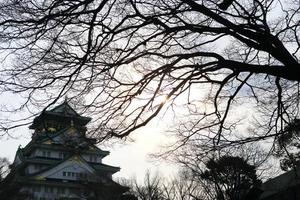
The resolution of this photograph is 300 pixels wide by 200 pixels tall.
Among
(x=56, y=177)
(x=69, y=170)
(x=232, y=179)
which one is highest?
(x=69, y=170)

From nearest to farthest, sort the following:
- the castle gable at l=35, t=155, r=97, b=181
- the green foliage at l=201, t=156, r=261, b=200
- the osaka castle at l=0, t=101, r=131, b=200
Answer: the green foliage at l=201, t=156, r=261, b=200, the osaka castle at l=0, t=101, r=131, b=200, the castle gable at l=35, t=155, r=97, b=181

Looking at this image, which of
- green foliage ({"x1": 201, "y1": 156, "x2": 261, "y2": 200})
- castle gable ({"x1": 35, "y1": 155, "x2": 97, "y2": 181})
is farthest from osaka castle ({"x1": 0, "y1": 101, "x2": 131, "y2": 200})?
green foliage ({"x1": 201, "y1": 156, "x2": 261, "y2": 200})

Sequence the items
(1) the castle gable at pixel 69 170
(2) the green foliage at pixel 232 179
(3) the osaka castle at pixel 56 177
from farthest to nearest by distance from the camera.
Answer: (1) the castle gable at pixel 69 170
(3) the osaka castle at pixel 56 177
(2) the green foliage at pixel 232 179

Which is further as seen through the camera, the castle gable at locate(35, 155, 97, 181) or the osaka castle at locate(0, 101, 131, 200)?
the castle gable at locate(35, 155, 97, 181)

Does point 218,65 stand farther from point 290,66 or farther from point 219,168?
point 219,168

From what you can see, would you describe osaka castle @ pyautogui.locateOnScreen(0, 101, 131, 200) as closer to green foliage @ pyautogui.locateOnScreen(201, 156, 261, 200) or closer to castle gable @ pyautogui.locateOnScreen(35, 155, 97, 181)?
castle gable @ pyautogui.locateOnScreen(35, 155, 97, 181)

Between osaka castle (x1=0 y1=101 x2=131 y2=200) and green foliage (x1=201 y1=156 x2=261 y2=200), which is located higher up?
osaka castle (x1=0 y1=101 x2=131 y2=200)

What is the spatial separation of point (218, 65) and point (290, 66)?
1297 mm

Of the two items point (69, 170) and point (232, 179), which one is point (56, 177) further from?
point (232, 179)

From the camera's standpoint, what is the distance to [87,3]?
8.24 metres

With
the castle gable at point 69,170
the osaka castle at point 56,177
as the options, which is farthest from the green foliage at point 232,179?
the castle gable at point 69,170

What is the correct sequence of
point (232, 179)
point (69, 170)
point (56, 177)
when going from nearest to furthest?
point (232, 179)
point (56, 177)
point (69, 170)

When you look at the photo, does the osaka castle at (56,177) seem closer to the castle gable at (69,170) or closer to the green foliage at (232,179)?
the castle gable at (69,170)

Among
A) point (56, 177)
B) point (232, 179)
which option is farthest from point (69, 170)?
point (232, 179)
